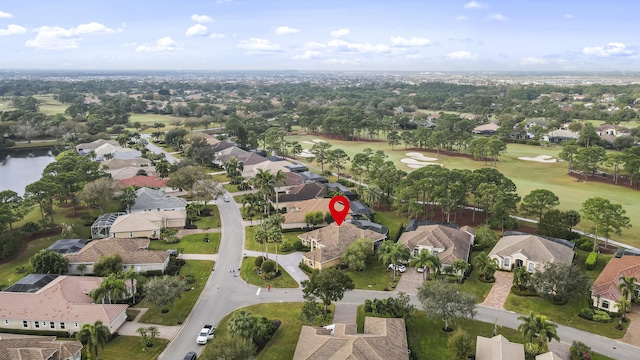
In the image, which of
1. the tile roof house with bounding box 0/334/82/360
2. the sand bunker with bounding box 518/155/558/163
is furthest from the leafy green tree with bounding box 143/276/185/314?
the sand bunker with bounding box 518/155/558/163

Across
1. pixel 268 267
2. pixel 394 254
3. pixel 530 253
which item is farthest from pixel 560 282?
pixel 268 267

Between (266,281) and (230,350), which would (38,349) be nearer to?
(230,350)

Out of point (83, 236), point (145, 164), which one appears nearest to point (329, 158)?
point (145, 164)

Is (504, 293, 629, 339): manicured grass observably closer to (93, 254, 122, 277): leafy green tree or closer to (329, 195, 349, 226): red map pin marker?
(329, 195, 349, 226): red map pin marker

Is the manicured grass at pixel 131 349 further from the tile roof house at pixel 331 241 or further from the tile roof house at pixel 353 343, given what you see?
the tile roof house at pixel 331 241

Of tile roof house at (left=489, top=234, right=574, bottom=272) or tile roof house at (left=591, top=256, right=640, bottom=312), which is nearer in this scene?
tile roof house at (left=591, top=256, right=640, bottom=312)

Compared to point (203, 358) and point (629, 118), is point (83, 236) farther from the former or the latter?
point (629, 118)

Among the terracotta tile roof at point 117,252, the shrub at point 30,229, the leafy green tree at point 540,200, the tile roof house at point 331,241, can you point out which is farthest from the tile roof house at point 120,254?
the leafy green tree at point 540,200
